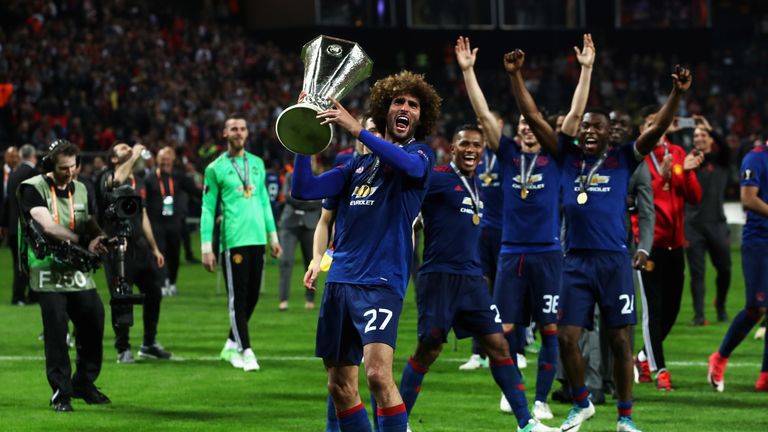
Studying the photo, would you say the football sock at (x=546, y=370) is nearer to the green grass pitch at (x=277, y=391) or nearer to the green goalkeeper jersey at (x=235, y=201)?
the green grass pitch at (x=277, y=391)

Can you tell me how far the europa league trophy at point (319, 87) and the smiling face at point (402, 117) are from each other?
334mm

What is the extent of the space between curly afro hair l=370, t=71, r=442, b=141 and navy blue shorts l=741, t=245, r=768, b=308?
4707 millimetres

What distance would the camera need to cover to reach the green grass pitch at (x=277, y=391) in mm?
10125

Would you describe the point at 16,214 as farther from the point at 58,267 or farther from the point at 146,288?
the point at 58,267

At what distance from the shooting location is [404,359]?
13781mm

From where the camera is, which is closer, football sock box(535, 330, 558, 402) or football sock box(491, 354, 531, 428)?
football sock box(491, 354, 531, 428)

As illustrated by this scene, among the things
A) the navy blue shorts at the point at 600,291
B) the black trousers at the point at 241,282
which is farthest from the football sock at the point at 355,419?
the black trousers at the point at 241,282

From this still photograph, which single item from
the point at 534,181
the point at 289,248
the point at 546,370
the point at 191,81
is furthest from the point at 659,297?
the point at 191,81

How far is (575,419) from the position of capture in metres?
9.43

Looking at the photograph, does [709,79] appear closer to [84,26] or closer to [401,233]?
[84,26]

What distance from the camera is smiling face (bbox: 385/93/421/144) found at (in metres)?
7.52

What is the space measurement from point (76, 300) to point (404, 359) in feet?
13.3

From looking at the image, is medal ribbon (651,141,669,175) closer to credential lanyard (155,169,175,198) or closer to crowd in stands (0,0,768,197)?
credential lanyard (155,169,175,198)

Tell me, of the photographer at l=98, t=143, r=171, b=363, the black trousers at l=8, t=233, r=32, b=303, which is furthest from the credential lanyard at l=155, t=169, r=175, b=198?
the photographer at l=98, t=143, r=171, b=363
